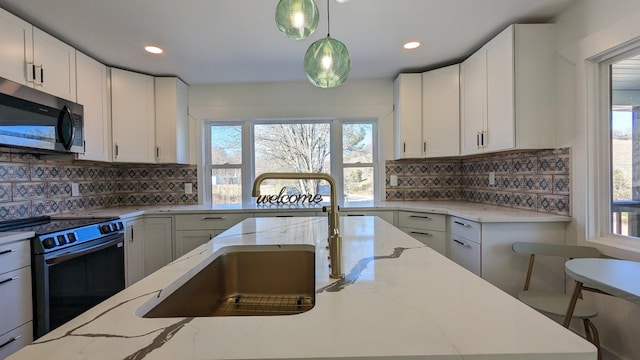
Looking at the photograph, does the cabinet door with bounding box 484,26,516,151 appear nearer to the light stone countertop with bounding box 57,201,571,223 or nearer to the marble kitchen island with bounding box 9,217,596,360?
the light stone countertop with bounding box 57,201,571,223

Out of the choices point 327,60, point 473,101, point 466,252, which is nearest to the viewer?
point 327,60

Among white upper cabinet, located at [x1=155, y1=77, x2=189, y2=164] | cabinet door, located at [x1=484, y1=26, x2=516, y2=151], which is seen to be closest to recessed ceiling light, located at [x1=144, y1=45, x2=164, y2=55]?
white upper cabinet, located at [x1=155, y1=77, x2=189, y2=164]

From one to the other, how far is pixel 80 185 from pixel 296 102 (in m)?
2.27

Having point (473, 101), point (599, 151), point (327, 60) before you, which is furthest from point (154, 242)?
point (599, 151)

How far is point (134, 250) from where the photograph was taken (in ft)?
8.50

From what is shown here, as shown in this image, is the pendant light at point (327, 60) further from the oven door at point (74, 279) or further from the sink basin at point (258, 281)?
the oven door at point (74, 279)

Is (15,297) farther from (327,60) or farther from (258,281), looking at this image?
(327,60)

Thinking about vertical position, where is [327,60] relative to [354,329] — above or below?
above

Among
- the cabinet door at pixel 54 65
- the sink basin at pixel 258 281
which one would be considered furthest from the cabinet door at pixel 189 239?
the sink basin at pixel 258 281

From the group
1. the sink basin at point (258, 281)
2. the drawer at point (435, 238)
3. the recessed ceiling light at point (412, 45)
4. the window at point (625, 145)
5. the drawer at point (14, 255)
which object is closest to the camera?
the sink basin at point (258, 281)

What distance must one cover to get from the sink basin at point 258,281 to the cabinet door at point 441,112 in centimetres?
206

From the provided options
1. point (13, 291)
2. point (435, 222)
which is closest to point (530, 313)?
point (435, 222)

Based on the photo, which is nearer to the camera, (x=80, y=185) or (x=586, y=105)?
(x=586, y=105)

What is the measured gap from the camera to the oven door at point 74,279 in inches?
65.6
